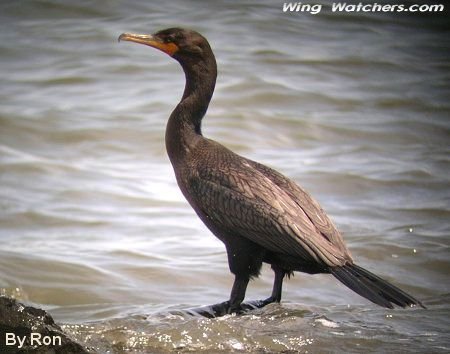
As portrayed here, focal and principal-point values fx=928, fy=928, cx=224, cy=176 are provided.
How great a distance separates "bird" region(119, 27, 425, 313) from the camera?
5.82 m

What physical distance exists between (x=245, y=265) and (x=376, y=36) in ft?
38.1

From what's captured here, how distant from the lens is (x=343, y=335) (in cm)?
569

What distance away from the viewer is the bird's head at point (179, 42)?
21.7ft

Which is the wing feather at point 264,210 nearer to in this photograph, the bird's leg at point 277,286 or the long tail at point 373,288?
the long tail at point 373,288

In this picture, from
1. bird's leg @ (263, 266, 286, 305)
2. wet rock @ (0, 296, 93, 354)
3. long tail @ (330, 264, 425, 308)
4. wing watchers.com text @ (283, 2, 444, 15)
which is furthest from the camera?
wing watchers.com text @ (283, 2, 444, 15)

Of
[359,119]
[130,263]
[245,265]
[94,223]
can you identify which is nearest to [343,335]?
[245,265]

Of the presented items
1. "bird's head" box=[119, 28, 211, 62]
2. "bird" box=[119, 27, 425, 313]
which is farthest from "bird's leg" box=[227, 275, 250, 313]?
"bird's head" box=[119, 28, 211, 62]

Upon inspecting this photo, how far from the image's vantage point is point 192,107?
21.7 ft

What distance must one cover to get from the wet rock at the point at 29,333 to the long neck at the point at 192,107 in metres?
1.88

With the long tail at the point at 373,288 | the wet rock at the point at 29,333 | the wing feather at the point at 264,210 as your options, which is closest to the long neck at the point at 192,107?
the wing feather at the point at 264,210

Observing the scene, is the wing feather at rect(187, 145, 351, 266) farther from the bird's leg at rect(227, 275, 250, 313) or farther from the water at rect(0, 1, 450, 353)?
the water at rect(0, 1, 450, 353)

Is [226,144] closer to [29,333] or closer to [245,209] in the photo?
[245,209]

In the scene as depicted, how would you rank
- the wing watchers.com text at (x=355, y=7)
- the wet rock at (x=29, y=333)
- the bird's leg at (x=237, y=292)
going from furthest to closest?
the wing watchers.com text at (x=355, y=7) → the bird's leg at (x=237, y=292) → the wet rock at (x=29, y=333)

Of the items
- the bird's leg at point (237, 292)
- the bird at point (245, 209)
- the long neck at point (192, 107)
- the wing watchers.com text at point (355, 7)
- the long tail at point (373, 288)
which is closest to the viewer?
the long tail at point (373, 288)
